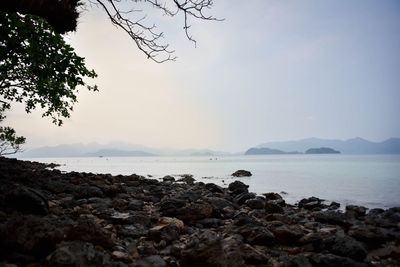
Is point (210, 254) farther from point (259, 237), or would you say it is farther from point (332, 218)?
point (332, 218)

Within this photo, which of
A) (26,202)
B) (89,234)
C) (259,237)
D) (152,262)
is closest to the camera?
(152,262)

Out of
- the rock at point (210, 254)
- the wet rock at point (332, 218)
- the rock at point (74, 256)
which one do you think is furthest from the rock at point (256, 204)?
the rock at point (74, 256)

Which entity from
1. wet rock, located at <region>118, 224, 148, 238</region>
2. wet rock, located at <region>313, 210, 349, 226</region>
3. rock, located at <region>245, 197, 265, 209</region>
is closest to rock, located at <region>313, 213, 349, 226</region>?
wet rock, located at <region>313, 210, 349, 226</region>

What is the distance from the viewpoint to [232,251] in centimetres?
534

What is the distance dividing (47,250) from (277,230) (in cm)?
518

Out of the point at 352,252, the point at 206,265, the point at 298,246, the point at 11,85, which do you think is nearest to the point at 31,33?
the point at 11,85

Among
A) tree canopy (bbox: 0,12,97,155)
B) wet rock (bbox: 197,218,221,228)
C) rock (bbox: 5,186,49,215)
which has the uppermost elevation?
tree canopy (bbox: 0,12,97,155)

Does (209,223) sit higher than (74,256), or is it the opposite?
(74,256)

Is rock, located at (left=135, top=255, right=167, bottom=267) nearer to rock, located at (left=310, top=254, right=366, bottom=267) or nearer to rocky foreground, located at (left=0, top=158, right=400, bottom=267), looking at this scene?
rocky foreground, located at (left=0, top=158, right=400, bottom=267)

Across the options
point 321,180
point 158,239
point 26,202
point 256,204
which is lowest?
point 321,180

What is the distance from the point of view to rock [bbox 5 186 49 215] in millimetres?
6402

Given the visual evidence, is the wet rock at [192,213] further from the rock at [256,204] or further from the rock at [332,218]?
the rock at [256,204]

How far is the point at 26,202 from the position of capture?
6.53 m

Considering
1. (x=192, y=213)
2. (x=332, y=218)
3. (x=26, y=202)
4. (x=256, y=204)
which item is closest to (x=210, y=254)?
(x=192, y=213)
